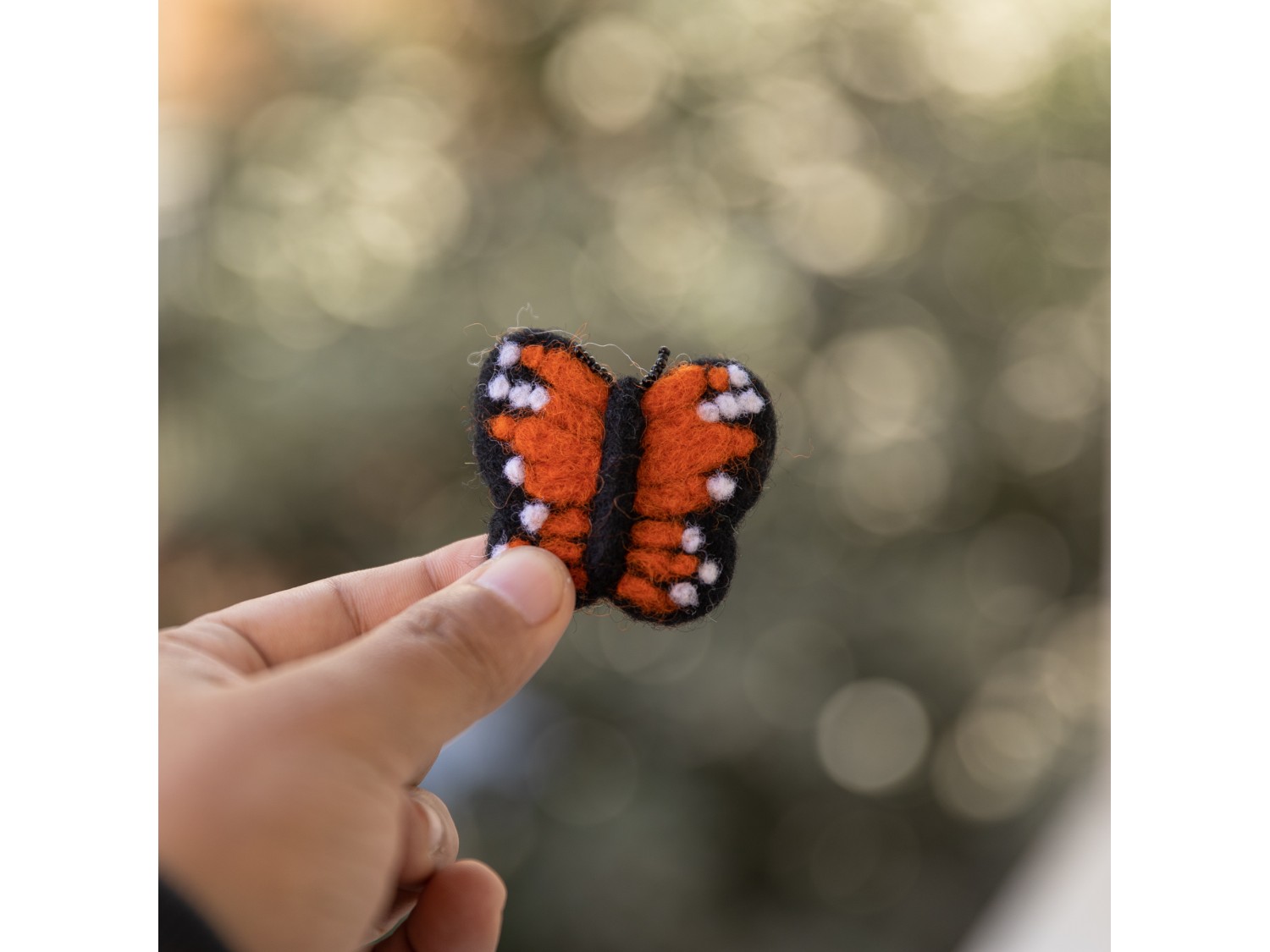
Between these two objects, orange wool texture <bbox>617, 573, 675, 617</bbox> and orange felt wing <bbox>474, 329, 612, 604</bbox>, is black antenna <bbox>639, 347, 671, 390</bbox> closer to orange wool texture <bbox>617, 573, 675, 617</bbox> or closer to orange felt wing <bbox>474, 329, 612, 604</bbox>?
orange felt wing <bbox>474, 329, 612, 604</bbox>

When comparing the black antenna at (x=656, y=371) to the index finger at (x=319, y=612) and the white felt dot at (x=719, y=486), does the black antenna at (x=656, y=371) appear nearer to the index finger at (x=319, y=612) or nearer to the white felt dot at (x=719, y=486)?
the white felt dot at (x=719, y=486)

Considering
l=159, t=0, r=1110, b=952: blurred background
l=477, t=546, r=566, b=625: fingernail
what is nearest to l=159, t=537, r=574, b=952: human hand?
l=477, t=546, r=566, b=625: fingernail

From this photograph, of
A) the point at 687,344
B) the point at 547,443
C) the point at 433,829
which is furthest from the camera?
the point at 687,344

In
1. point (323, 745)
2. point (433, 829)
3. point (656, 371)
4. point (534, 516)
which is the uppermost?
point (656, 371)

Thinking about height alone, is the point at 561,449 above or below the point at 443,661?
above

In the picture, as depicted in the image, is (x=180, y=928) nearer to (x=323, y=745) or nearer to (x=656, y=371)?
(x=323, y=745)

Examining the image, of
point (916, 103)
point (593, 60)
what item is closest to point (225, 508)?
point (593, 60)

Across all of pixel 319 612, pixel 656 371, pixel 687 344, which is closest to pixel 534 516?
pixel 656 371
